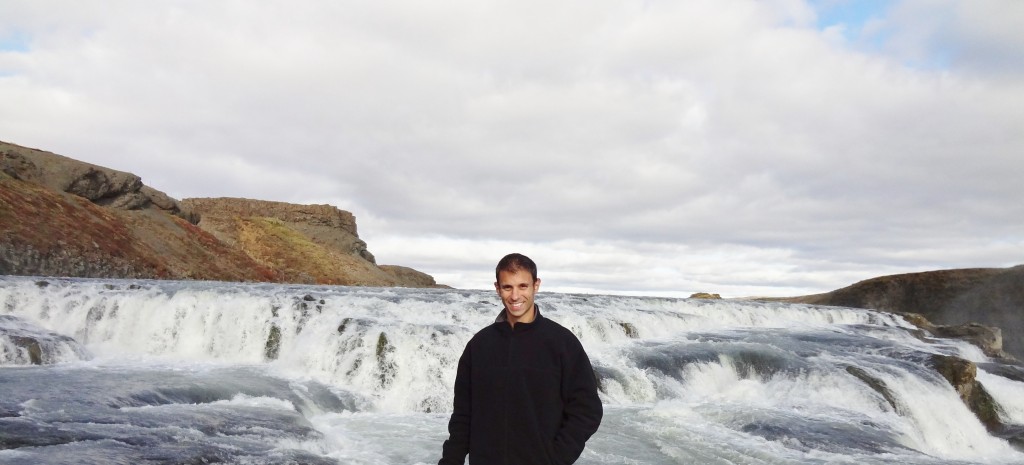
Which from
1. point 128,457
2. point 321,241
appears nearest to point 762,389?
point 128,457

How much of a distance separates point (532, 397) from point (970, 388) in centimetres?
1581

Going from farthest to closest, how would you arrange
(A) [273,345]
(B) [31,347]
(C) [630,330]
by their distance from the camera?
1. (C) [630,330]
2. (A) [273,345]
3. (B) [31,347]

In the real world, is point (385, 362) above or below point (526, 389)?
below

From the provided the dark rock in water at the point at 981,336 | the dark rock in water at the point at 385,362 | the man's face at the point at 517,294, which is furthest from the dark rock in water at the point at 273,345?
the dark rock in water at the point at 981,336

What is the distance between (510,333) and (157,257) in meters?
50.5

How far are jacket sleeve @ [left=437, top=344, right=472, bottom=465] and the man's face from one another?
0.33 m

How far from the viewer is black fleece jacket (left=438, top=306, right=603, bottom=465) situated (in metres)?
3.26

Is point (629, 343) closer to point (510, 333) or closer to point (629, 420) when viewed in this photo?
point (629, 420)

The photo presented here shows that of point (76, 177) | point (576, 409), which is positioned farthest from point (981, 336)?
point (76, 177)

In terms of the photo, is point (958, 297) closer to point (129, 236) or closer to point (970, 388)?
point (970, 388)

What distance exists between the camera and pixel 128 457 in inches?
279

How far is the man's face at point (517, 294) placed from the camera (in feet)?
10.8

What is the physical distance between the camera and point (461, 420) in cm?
347

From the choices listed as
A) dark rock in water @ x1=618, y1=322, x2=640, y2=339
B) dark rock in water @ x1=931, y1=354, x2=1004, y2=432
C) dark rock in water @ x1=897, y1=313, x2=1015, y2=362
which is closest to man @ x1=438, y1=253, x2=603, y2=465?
dark rock in water @ x1=931, y1=354, x2=1004, y2=432
